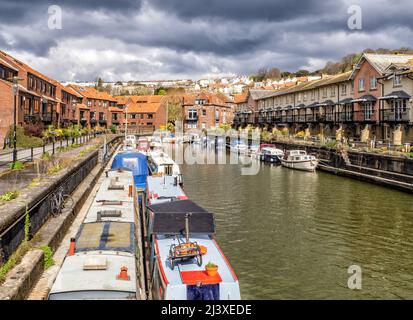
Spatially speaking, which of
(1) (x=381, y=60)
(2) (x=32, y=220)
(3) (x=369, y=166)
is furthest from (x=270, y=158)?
(2) (x=32, y=220)

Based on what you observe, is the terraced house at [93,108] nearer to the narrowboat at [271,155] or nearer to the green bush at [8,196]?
the narrowboat at [271,155]

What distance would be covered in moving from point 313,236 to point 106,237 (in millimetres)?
12342

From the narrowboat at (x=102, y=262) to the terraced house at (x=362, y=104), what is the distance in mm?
36169

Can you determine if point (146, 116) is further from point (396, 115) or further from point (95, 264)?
point (95, 264)

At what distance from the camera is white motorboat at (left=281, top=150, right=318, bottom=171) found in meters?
45.6

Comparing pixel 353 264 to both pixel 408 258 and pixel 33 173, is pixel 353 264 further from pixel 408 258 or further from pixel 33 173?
pixel 33 173

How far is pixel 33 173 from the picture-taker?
21141 mm

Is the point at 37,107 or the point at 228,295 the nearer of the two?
the point at 228,295

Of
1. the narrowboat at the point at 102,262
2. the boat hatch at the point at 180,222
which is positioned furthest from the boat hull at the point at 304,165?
the boat hatch at the point at 180,222
